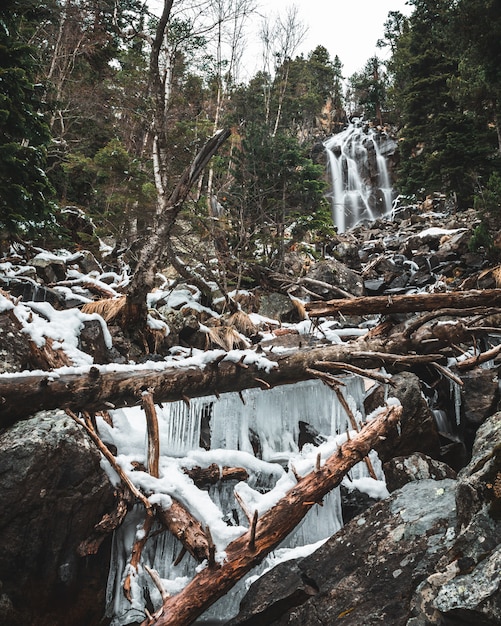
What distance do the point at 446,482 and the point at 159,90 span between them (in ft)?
25.5

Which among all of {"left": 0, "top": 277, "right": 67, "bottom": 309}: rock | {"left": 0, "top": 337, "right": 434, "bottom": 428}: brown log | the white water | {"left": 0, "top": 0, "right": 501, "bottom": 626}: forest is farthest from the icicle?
{"left": 0, "top": 277, "right": 67, "bottom": 309}: rock

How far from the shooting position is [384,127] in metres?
33.7

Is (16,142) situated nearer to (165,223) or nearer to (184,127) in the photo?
(165,223)

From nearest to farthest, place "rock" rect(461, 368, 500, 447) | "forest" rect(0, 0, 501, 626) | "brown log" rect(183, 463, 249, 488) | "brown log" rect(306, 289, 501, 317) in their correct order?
"forest" rect(0, 0, 501, 626)
"brown log" rect(183, 463, 249, 488)
"brown log" rect(306, 289, 501, 317)
"rock" rect(461, 368, 500, 447)

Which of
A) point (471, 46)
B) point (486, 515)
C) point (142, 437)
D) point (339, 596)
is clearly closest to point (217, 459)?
point (142, 437)

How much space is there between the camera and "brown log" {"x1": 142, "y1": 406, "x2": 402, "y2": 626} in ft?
9.52

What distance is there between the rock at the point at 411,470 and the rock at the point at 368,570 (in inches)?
46.0

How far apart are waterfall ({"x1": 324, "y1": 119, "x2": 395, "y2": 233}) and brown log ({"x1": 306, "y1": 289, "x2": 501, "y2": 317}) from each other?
Answer: 22127 mm

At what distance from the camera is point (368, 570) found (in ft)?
9.35

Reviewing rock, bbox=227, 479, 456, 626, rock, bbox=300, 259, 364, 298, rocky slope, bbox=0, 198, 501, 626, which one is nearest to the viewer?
rocky slope, bbox=0, 198, 501, 626

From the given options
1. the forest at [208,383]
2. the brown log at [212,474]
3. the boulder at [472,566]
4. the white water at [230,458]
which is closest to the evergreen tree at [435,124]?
the forest at [208,383]

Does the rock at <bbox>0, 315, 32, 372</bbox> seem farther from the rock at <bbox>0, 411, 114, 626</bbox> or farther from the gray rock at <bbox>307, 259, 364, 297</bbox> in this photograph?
the gray rock at <bbox>307, 259, 364, 297</bbox>

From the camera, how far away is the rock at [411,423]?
580 cm

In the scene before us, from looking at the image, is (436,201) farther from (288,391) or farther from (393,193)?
(288,391)
